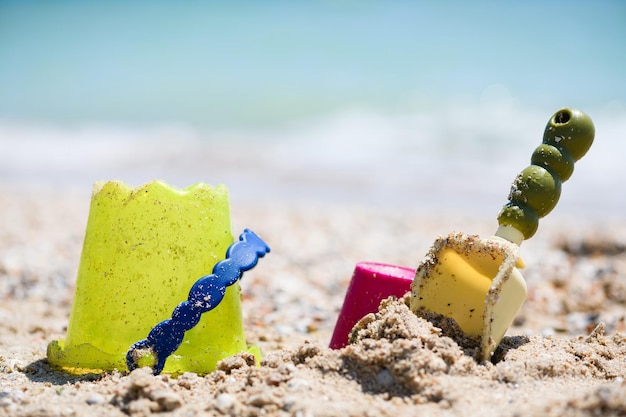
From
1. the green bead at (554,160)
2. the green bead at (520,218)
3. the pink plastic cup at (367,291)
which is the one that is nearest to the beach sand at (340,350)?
the pink plastic cup at (367,291)

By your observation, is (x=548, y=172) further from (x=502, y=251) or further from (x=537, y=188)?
(x=502, y=251)

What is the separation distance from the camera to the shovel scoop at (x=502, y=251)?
1.85m

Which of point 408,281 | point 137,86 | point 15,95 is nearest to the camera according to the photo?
point 408,281

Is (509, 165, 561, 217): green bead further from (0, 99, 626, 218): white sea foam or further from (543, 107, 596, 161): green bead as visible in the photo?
(0, 99, 626, 218): white sea foam

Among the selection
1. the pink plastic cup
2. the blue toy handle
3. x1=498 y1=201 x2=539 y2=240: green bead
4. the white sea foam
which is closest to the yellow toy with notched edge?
the blue toy handle

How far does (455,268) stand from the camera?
1899mm

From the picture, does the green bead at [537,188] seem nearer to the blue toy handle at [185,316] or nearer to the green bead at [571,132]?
the green bead at [571,132]

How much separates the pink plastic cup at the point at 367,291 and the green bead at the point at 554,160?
61 centimetres

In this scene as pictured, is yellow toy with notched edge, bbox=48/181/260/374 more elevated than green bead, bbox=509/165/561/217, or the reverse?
green bead, bbox=509/165/561/217

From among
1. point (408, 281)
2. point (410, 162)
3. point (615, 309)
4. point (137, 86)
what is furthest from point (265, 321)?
point (137, 86)

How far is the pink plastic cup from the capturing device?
2211 mm

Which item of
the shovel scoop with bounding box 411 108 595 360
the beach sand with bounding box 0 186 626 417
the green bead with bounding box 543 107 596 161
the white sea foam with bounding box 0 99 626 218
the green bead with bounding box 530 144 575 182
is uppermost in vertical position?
the white sea foam with bounding box 0 99 626 218

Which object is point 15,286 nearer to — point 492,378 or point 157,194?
point 157,194

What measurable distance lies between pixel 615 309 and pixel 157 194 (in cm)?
282
